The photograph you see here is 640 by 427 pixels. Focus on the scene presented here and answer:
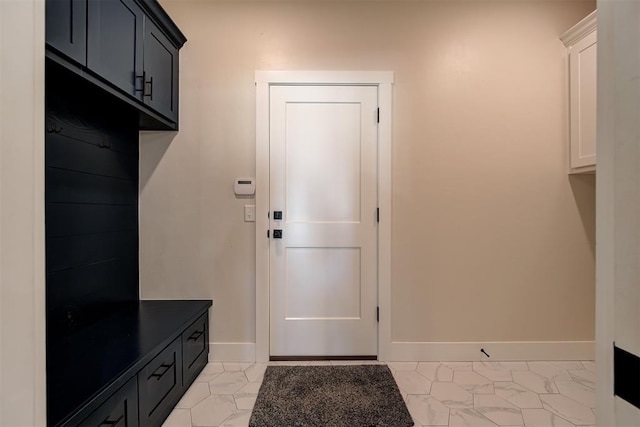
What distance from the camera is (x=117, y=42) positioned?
1.59 metres

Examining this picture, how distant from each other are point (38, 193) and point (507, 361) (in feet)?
9.17

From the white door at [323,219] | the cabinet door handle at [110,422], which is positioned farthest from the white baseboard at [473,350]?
the cabinet door handle at [110,422]

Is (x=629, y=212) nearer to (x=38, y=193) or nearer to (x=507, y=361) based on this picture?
(x=38, y=193)

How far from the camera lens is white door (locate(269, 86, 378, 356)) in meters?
2.30

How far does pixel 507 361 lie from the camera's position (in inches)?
90.5

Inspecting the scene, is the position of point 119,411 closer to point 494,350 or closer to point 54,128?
point 54,128

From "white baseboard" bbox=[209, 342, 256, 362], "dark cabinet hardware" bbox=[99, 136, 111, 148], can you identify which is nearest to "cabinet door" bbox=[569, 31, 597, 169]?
"white baseboard" bbox=[209, 342, 256, 362]

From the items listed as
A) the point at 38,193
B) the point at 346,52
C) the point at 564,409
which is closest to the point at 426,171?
the point at 346,52

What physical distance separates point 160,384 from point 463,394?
1.71 meters

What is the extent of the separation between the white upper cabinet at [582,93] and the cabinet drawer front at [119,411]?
295 centimetres

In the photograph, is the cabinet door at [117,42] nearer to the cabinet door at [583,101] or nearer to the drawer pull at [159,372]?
the drawer pull at [159,372]

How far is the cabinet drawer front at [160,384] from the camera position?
1445 millimetres

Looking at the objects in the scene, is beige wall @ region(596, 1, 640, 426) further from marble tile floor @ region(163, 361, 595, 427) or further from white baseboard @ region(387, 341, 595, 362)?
white baseboard @ region(387, 341, 595, 362)

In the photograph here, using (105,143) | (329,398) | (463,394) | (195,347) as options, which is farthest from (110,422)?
(463,394)
